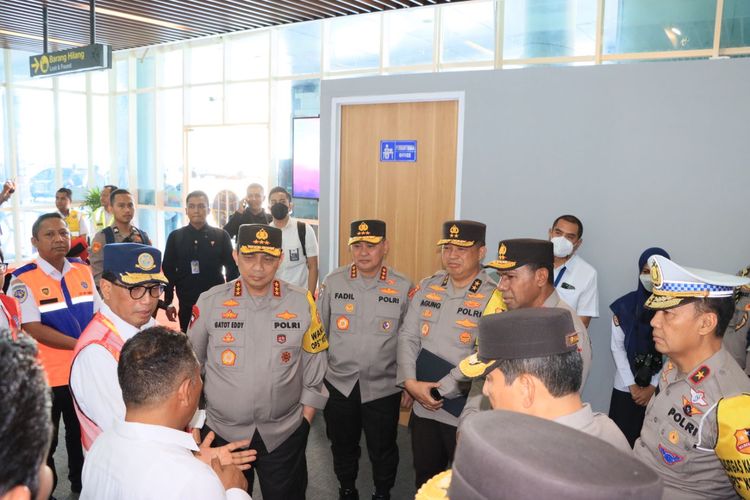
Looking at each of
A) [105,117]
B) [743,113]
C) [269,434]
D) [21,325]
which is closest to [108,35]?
[105,117]

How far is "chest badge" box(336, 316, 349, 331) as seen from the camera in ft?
11.5

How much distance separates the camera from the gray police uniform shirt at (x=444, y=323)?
3074 mm

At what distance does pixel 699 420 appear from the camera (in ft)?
6.06

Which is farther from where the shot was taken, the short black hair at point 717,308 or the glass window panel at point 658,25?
the glass window panel at point 658,25

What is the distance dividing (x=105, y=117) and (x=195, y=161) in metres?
2.86

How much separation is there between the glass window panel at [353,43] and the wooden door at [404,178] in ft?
12.7

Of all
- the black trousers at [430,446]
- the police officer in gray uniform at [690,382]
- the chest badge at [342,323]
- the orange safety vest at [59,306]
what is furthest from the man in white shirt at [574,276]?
the orange safety vest at [59,306]

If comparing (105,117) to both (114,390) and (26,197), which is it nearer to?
(26,197)

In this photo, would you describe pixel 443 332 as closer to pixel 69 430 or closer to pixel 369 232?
pixel 369 232

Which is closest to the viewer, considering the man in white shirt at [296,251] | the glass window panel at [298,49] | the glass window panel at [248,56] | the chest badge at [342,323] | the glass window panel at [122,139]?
the chest badge at [342,323]

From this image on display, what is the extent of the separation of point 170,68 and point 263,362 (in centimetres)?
963

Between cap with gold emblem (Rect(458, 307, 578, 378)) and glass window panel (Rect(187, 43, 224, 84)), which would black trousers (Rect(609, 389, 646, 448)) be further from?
glass window panel (Rect(187, 43, 224, 84))

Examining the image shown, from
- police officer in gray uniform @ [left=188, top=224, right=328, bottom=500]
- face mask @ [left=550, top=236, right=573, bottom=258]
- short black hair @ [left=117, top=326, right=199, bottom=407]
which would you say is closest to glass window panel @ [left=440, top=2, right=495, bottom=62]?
face mask @ [left=550, top=236, right=573, bottom=258]

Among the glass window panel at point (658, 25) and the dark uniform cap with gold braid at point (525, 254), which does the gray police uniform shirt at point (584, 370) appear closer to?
the dark uniform cap with gold braid at point (525, 254)
